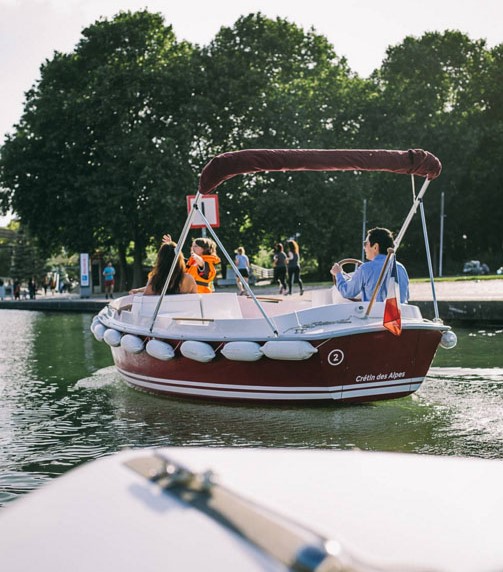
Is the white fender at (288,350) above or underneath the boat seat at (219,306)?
underneath

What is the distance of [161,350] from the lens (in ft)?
30.9

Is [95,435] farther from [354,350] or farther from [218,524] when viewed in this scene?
[218,524]

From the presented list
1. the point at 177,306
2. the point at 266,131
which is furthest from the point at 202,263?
the point at 266,131

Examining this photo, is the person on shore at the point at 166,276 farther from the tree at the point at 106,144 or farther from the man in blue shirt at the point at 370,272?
the tree at the point at 106,144

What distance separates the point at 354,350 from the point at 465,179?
48.8 metres

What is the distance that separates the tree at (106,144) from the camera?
3731 centimetres

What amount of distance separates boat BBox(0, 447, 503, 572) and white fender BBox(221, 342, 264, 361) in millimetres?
6300

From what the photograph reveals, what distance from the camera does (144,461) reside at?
2.17 metres

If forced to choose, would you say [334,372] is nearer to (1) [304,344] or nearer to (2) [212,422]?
(1) [304,344]

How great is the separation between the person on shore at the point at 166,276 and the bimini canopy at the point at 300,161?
1662 millimetres

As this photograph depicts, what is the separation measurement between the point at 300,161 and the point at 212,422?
2.82 m

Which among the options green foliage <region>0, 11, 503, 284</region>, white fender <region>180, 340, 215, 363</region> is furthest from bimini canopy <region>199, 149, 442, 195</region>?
green foliage <region>0, 11, 503, 284</region>

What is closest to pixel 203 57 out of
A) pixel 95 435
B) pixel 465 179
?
pixel 465 179

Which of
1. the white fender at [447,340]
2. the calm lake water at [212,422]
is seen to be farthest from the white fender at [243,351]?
the white fender at [447,340]
